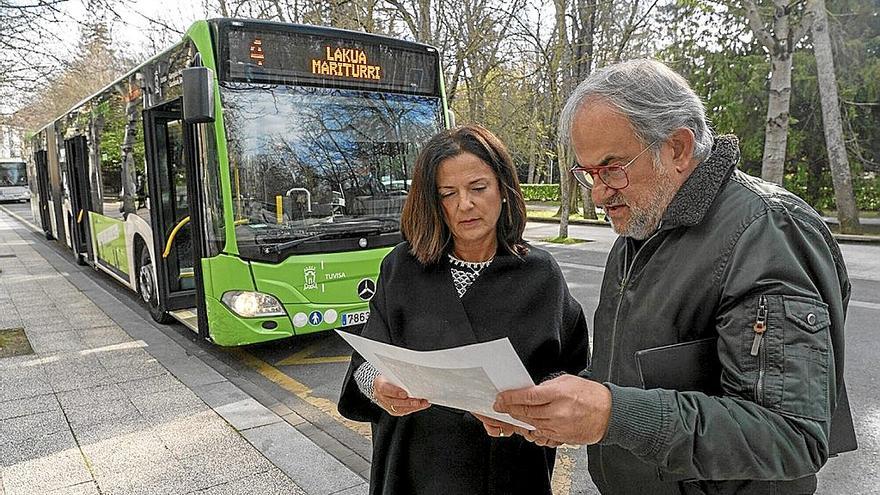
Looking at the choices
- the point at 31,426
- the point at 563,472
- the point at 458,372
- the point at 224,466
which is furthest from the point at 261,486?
Result: the point at 458,372

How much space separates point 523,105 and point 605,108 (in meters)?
18.9

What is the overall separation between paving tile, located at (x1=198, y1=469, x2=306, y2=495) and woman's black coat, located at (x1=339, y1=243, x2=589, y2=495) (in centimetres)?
141

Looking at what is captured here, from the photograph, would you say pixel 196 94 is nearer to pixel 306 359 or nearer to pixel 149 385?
pixel 149 385

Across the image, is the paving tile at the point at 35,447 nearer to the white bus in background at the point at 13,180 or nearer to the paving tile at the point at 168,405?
the paving tile at the point at 168,405

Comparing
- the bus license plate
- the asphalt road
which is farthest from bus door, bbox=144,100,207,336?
the bus license plate

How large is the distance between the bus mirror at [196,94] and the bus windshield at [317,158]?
22 centimetres

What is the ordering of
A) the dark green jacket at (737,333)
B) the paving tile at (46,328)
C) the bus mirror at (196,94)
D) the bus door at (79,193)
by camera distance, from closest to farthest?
the dark green jacket at (737,333)
the bus mirror at (196,94)
the paving tile at (46,328)
the bus door at (79,193)

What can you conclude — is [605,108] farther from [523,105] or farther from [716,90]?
[716,90]

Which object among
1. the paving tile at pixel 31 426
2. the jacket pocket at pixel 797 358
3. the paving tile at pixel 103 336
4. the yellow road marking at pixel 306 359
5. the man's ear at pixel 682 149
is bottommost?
the yellow road marking at pixel 306 359

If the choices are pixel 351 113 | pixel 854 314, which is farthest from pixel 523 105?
pixel 351 113

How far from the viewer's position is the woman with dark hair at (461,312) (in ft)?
6.24

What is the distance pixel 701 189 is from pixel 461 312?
33.7 inches

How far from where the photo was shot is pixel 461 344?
1.89 meters

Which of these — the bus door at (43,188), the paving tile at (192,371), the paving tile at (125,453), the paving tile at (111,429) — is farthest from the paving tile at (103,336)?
the bus door at (43,188)
